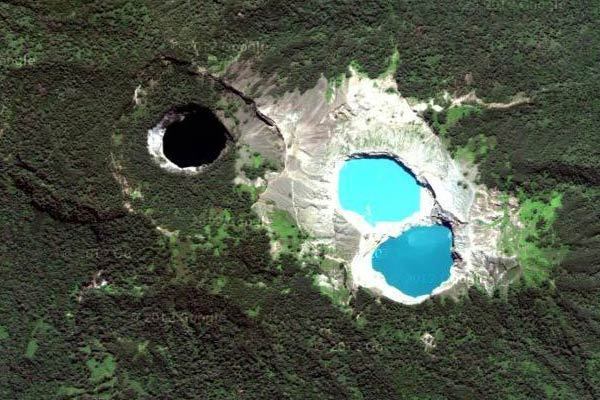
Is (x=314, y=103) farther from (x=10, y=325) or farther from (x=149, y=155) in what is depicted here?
(x=10, y=325)

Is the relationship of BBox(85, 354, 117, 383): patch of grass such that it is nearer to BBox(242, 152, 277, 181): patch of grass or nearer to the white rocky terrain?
the white rocky terrain

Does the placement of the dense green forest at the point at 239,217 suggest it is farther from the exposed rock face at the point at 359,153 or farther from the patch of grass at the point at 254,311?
the exposed rock face at the point at 359,153

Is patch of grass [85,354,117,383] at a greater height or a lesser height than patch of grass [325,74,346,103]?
lesser

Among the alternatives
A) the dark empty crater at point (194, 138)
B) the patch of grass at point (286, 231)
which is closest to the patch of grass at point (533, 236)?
the patch of grass at point (286, 231)

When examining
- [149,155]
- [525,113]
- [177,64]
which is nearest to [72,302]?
[149,155]

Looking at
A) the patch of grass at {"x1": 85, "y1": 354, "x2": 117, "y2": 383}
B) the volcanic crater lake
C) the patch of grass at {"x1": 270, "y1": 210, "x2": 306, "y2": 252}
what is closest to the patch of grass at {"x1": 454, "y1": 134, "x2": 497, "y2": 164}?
the volcanic crater lake

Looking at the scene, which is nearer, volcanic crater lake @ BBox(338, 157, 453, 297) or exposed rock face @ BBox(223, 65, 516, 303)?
exposed rock face @ BBox(223, 65, 516, 303)
